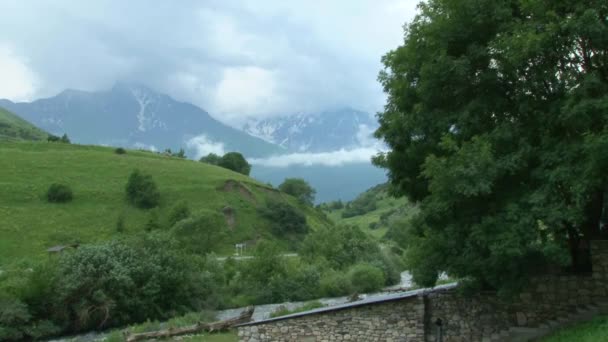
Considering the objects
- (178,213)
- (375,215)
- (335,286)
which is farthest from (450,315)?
(375,215)

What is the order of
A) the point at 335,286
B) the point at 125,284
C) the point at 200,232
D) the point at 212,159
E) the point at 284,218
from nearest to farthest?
the point at 125,284 < the point at 335,286 < the point at 200,232 < the point at 284,218 < the point at 212,159

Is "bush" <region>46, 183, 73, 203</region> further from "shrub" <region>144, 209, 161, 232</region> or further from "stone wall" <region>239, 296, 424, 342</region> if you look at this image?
"stone wall" <region>239, 296, 424, 342</region>

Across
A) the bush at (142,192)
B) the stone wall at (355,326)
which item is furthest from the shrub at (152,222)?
the stone wall at (355,326)

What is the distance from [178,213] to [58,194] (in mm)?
17685

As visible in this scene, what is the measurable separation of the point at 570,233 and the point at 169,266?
3220 centimetres

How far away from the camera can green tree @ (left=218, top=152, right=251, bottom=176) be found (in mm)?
131625

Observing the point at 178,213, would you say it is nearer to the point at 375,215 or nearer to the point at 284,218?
the point at 284,218

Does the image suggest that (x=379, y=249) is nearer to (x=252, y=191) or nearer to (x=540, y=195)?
(x=252, y=191)

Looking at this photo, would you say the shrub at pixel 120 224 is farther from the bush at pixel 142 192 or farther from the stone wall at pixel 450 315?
the stone wall at pixel 450 315

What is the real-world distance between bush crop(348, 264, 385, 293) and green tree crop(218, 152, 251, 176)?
78874 millimetres

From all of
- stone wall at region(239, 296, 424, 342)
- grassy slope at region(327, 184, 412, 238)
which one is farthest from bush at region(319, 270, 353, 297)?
grassy slope at region(327, 184, 412, 238)

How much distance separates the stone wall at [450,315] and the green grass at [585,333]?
5.80ft

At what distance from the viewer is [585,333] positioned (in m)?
13.8

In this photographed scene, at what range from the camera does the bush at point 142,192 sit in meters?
Answer: 80.8
